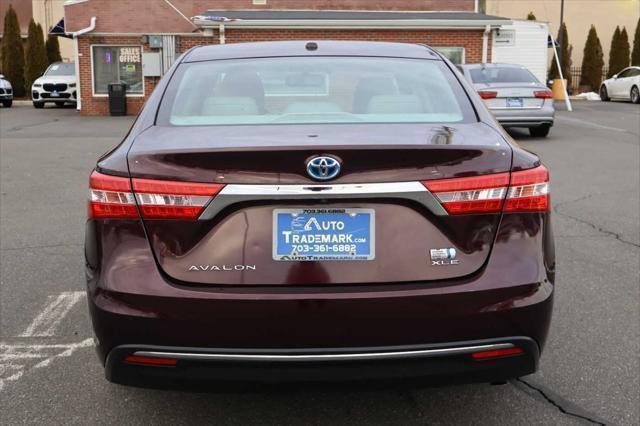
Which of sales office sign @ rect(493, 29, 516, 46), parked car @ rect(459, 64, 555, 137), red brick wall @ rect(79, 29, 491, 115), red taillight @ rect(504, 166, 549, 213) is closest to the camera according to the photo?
red taillight @ rect(504, 166, 549, 213)

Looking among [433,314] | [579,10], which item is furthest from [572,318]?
[579,10]

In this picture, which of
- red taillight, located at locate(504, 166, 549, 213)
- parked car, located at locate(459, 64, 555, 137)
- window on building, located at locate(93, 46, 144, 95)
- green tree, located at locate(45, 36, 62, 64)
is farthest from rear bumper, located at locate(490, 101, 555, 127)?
green tree, located at locate(45, 36, 62, 64)

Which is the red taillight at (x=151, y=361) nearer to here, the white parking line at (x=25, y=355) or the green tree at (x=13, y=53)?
the white parking line at (x=25, y=355)

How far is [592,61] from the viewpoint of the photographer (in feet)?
117

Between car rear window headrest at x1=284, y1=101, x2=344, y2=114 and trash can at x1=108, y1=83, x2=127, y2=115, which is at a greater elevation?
car rear window headrest at x1=284, y1=101, x2=344, y2=114

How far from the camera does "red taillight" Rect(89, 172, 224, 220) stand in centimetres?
244

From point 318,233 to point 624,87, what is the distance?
94.9 feet

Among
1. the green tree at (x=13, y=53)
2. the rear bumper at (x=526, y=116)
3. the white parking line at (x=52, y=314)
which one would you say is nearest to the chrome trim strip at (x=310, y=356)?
the white parking line at (x=52, y=314)

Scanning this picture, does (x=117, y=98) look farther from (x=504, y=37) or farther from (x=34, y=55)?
(x=504, y=37)

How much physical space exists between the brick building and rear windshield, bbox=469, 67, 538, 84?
7788mm

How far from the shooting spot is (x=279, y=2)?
26.8 metres

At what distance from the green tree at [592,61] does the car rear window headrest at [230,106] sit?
3582 cm

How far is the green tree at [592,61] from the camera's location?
35469mm

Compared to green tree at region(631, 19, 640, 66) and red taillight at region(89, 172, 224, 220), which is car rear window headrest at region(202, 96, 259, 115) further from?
green tree at region(631, 19, 640, 66)
